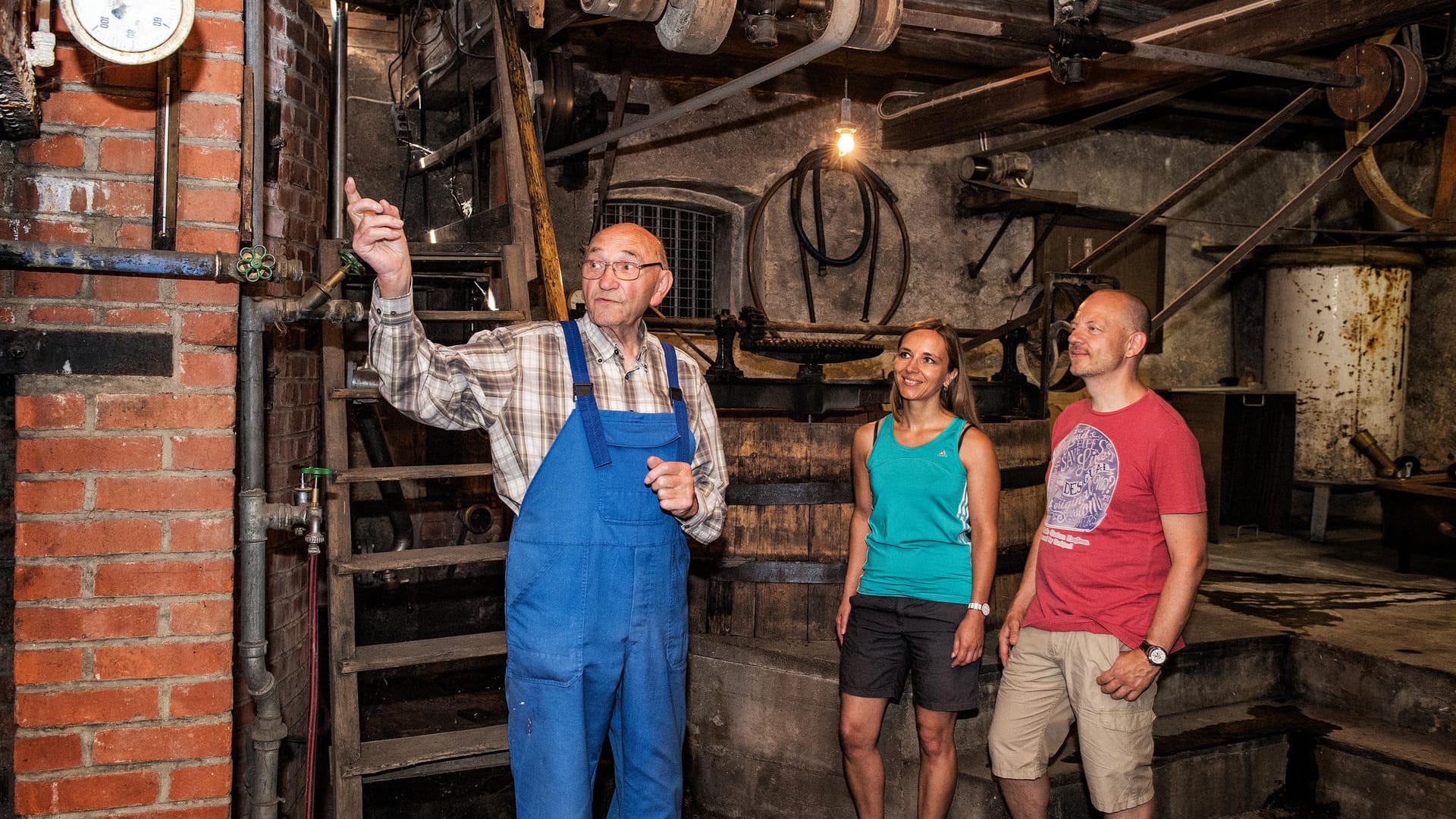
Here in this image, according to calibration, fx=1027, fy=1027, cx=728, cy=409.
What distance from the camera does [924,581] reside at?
320cm

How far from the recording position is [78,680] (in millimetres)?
2264

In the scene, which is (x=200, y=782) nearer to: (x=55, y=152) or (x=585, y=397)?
(x=585, y=397)

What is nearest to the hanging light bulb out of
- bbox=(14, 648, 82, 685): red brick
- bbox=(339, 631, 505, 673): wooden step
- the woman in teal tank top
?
the woman in teal tank top

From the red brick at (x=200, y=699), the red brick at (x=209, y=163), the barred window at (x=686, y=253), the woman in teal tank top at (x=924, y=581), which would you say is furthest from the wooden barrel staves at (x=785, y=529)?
the barred window at (x=686, y=253)

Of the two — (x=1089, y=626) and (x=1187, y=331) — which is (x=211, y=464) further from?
(x=1187, y=331)

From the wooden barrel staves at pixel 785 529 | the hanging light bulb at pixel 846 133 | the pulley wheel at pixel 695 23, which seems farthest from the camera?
the hanging light bulb at pixel 846 133

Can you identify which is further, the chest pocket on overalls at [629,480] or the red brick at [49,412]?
the chest pocket on overalls at [629,480]

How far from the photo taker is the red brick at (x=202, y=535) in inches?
91.6

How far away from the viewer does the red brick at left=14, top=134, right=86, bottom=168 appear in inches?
87.4

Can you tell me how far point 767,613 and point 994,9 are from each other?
3040 millimetres

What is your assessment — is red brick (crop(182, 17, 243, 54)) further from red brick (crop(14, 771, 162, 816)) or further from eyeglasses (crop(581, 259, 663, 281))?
red brick (crop(14, 771, 162, 816))

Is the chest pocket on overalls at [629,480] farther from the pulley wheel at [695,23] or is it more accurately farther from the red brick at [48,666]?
the pulley wheel at [695,23]

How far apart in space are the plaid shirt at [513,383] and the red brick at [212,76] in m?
0.66

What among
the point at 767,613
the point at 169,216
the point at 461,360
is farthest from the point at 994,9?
the point at 169,216
